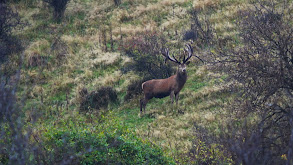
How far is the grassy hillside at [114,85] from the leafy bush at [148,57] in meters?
0.36

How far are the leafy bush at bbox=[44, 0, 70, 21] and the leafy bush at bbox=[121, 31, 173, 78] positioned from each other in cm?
749

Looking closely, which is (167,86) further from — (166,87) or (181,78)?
(181,78)

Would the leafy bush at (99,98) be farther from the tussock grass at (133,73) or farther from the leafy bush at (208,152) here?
the leafy bush at (208,152)

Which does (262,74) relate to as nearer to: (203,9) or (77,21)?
(203,9)

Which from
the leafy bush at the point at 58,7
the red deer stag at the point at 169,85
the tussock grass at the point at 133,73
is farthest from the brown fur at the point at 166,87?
the leafy bush at the point at 58,7

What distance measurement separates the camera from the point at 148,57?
16.5 meters

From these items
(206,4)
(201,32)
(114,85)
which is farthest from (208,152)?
(206,4)

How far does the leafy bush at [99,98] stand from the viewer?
1523 centimetres

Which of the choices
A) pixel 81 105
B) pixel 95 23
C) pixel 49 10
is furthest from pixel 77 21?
pixel 81 105

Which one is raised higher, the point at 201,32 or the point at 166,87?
the point at 201,32

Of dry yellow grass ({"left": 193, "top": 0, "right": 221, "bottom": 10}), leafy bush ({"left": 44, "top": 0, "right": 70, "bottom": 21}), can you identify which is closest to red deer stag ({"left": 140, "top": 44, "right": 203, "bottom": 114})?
dry yellow grass ({"left": 193, "top": 0, "right": 221, "bottom": 10})

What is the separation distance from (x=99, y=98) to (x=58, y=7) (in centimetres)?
1074

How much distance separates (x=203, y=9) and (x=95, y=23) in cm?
639

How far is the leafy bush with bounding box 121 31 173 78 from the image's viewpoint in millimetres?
16141
